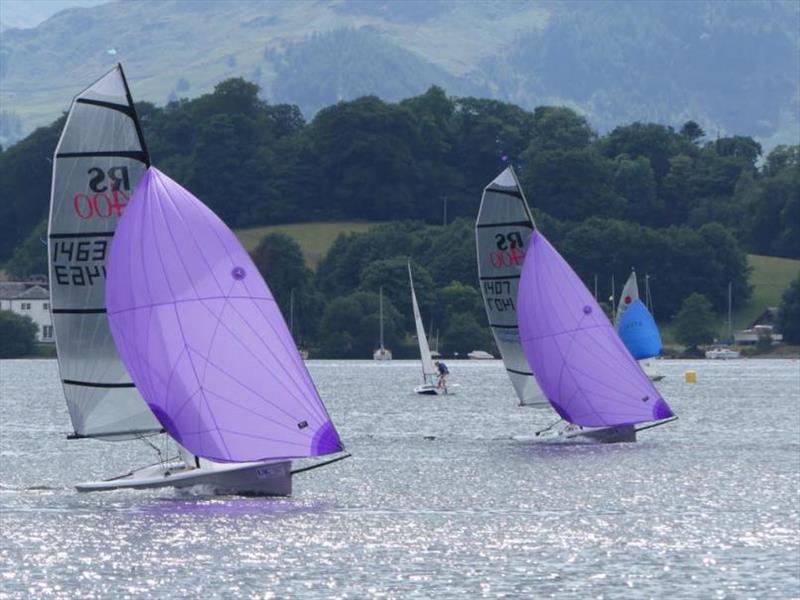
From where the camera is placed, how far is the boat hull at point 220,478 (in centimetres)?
5288

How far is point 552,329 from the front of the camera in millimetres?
72938

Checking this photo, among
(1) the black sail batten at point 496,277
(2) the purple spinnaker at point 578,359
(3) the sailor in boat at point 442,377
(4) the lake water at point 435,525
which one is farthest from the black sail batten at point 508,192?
(3) the sailor in boat at point 442,377

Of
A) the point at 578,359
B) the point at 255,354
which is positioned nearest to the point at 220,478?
the point at 255,354

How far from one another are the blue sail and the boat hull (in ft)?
273

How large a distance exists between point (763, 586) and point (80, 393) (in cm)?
1927

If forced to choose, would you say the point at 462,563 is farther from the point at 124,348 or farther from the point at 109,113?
the point at 109,113

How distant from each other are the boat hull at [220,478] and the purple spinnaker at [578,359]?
65.1 feet

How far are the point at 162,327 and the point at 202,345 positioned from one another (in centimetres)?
109

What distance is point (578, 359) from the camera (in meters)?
72.2

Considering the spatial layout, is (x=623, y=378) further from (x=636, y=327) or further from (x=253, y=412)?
(x=636, y=327)

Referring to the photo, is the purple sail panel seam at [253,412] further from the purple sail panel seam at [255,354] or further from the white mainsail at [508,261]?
the white mainsail at [508,261]

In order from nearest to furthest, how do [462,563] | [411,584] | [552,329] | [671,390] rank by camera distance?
1. [411,584]
2. [462,563]
3. [552,329]
4. [671,390]

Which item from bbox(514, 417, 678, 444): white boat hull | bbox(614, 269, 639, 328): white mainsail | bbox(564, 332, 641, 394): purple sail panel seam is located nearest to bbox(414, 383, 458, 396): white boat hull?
bbox(614, 269, 639, 328): white mainsail

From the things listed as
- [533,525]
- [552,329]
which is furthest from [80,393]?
[552,329]
